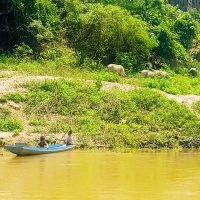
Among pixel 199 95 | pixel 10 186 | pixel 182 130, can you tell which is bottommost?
pixel 10 186

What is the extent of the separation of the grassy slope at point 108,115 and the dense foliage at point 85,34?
6.26 metres

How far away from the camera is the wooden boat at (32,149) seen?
706 inches

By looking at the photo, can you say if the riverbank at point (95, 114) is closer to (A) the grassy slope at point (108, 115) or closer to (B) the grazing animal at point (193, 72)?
(A) the grassy slope at point (108, 115)

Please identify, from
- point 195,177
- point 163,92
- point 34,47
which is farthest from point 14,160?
point 34,47

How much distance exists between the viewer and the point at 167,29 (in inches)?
1396

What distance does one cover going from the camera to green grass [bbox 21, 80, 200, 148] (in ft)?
71.4

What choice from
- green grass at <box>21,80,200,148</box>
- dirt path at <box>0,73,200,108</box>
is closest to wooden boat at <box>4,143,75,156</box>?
green grass at <box>21,80,200,148</box>

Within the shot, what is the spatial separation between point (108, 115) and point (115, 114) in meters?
0.32

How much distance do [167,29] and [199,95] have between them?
8.56m

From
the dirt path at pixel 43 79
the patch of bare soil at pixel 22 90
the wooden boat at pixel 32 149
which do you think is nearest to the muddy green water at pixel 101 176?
the wooden boat at pixel 32 149

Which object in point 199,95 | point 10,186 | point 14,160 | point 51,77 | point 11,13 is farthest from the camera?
point 11,13

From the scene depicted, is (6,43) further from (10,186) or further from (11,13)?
(10,186)

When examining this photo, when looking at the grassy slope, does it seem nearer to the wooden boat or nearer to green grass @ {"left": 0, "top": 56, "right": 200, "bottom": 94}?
the wooden boat

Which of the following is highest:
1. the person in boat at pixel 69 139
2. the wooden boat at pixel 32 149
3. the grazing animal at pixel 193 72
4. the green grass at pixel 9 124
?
the grazing animal at pixel 193 72
